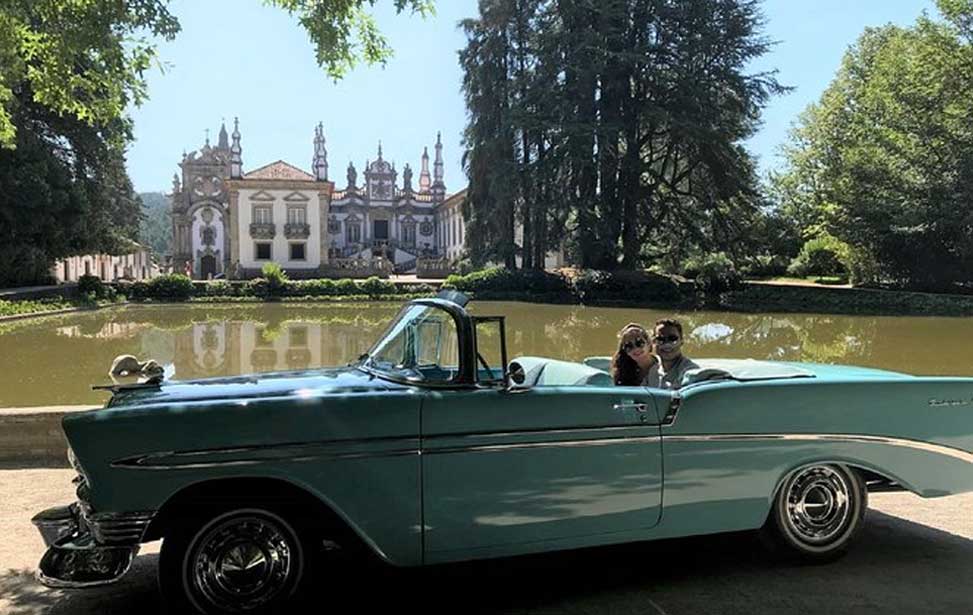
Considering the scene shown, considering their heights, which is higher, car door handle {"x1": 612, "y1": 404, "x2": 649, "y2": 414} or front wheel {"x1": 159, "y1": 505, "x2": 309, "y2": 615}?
car door handle {"x1": 612, "y1": 404, "x2": 649, "y2": 414}

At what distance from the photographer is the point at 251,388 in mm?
3594

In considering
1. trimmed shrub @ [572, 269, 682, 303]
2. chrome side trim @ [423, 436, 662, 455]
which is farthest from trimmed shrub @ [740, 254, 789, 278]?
chrome side trim @ [423, 436, 662, 455]

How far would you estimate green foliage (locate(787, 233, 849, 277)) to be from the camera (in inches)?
1784

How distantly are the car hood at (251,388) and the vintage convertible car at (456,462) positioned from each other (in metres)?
0.02

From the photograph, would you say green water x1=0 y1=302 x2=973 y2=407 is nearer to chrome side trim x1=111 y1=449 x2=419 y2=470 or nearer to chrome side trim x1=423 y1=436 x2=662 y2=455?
chrome side trim x1=111 y1=449 x2=419 y2=470

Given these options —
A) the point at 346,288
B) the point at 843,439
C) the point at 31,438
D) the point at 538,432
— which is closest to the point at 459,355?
the point at 538,432

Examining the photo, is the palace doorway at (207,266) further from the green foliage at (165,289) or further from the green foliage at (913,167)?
the green foliage at (913,167)

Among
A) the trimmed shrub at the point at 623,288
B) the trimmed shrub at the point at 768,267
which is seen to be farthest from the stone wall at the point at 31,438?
the trimmed shrub at the point at 768,267

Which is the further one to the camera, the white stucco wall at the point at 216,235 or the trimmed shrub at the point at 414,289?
the white stucco wall at the point at 216,235

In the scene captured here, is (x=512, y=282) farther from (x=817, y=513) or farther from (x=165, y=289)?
(x=817, y=513)

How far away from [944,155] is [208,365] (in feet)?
103

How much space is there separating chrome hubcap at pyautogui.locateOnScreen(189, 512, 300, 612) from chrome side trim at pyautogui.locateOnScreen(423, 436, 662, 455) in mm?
729

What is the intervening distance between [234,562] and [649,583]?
1.92 meters

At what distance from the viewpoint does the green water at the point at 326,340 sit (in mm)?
13539
